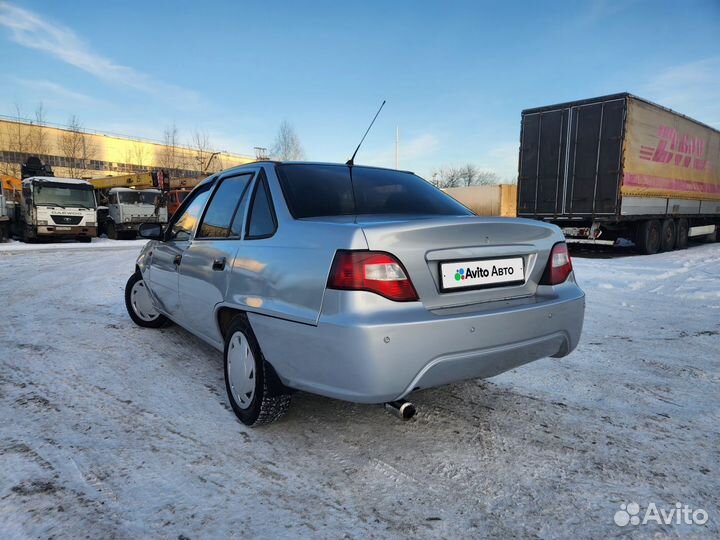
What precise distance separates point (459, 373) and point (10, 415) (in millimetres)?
2653

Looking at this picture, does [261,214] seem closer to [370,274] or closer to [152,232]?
[370,274]

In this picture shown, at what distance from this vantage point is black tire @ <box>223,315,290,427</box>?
2.36 meters

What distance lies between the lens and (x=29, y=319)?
490 cm

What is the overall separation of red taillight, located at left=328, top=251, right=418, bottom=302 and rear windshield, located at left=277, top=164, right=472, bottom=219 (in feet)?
Result: 1.84

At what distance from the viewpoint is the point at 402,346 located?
1890 mm

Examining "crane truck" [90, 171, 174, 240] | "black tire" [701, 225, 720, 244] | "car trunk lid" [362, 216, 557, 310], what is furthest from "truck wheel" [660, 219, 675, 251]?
"crane truck" [90, 171, 174, 240]

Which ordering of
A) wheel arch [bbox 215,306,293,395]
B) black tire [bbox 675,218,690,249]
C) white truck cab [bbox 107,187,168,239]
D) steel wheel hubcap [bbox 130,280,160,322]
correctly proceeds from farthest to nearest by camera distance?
white truck cab [bbox 107,187,168,239], black tire [bbox 675,218,690,249], steel wheel hubcap [bbox 130,280,160,322], wheel arch [bbox 215,306,293,395]

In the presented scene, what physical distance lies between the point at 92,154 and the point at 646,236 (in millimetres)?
55119

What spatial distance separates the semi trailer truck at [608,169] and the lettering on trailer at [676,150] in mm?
27

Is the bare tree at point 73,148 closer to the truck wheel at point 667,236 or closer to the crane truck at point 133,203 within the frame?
the crane truck at point 133,203

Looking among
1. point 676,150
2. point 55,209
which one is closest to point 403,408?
point 676,150

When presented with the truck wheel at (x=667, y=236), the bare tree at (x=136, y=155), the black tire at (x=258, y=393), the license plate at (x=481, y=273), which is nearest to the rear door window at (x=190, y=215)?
the black tire at (x=258, y=393)

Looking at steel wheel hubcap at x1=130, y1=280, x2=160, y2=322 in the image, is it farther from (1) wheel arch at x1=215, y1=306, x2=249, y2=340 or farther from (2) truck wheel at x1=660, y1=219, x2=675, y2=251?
(2) truck wheel at x1=660, y1=219, x2=675, y2=251

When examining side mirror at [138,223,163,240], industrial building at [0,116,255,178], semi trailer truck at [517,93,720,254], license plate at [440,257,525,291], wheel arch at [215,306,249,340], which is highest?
industrial building at [0,116,255,178]
